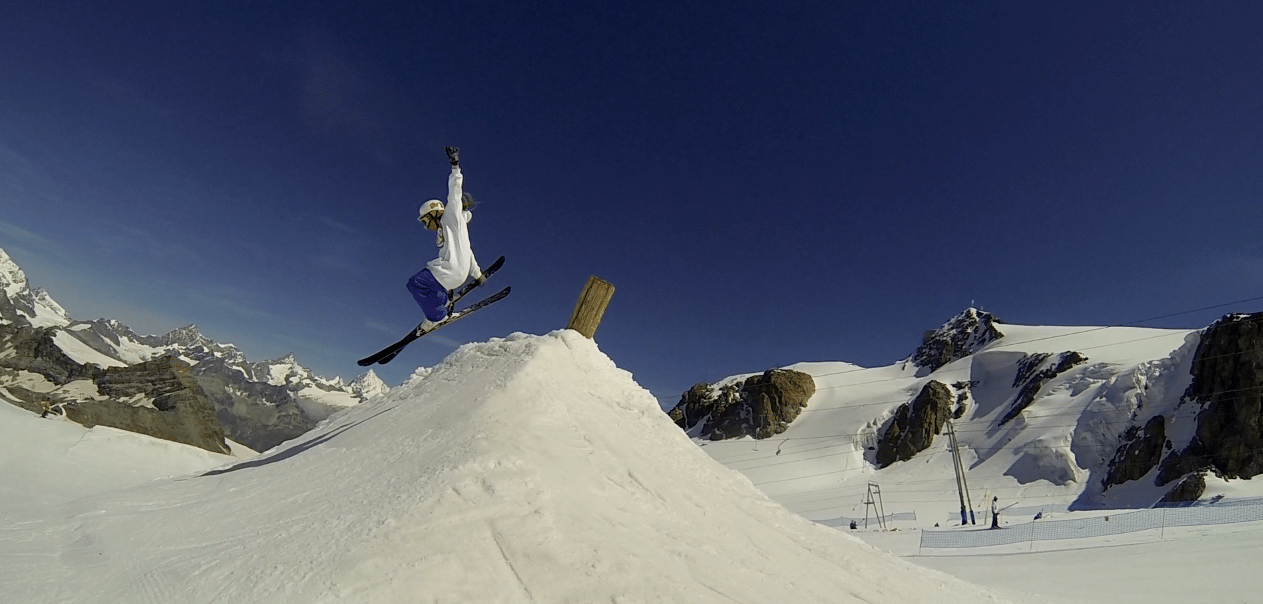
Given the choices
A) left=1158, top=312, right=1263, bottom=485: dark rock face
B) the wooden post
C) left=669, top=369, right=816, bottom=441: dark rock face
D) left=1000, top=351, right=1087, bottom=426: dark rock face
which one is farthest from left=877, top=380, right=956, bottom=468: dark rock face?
the wooden post

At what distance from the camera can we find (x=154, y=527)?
4.66 m

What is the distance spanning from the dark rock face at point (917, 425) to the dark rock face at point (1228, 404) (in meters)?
28.6

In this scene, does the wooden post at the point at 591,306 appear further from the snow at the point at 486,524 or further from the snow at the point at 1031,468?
the snow at the point at 1031,468

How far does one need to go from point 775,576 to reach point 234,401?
232 metres

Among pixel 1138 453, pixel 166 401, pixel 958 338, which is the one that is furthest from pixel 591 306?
pixel 958 338

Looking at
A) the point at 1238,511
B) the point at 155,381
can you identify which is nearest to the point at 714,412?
the point at 1238,511

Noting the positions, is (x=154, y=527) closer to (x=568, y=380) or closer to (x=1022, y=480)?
(x=568, y=380)

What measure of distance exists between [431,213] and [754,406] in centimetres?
9635

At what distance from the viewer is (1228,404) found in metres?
44.3

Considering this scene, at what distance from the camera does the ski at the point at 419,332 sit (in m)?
7.38

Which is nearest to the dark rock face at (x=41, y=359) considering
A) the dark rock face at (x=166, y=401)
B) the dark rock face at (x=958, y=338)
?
the dark rock face at (x=166, y=401)

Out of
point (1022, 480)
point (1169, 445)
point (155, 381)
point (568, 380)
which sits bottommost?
point (1022, 480)

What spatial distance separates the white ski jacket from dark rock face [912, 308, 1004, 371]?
111343 millimetres

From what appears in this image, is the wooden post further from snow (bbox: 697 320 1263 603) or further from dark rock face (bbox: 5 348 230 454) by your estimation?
dark rock face (bbox: 5 348 230 454)
